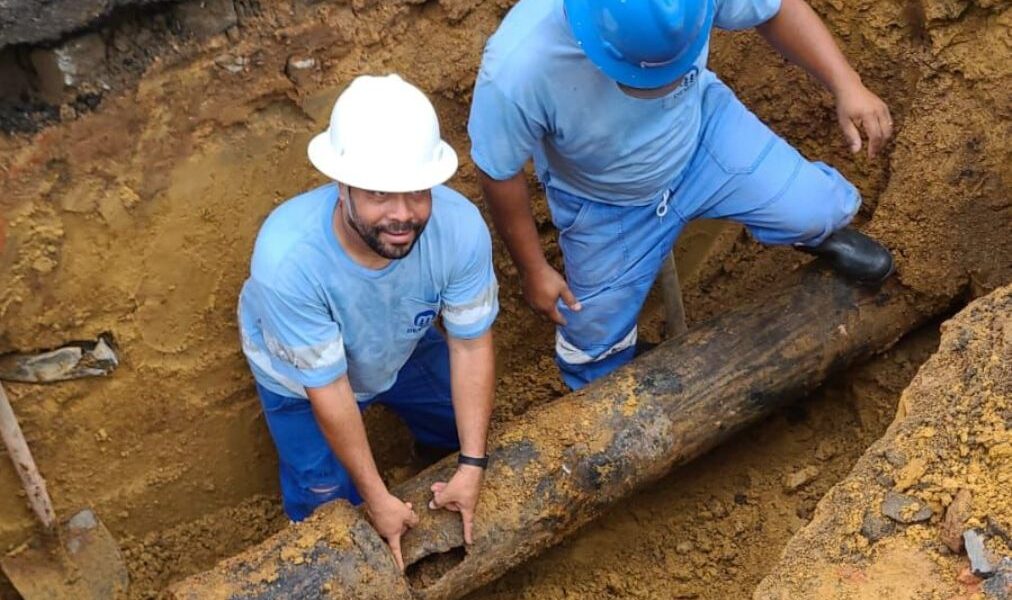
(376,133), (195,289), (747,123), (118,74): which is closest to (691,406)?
(747,123)

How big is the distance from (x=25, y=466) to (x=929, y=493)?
2.68 m

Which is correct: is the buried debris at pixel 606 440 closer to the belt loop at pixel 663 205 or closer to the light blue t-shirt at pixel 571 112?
the belt loop at pixel 663 205

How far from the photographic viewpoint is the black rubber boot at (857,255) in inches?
146

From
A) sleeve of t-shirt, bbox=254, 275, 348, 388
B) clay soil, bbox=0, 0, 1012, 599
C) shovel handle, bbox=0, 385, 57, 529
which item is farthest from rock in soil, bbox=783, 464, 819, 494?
shovel handle, bbox=0, 385, 57, 529

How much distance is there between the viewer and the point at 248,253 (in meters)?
3.75

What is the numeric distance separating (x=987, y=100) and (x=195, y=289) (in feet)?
8.77

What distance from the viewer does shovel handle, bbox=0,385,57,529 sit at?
3.48 metres

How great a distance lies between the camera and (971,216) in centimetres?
377

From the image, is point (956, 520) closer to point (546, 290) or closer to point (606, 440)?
point (606, 440)

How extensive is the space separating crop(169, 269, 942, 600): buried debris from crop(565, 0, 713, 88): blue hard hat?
3.23ft

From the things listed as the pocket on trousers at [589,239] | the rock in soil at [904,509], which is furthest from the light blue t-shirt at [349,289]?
the rock in soil at [904,509]

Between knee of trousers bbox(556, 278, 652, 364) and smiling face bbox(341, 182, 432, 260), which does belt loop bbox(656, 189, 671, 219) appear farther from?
smiling face bbox(341, 182, 432, 260)

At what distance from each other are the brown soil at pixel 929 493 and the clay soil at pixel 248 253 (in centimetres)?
107

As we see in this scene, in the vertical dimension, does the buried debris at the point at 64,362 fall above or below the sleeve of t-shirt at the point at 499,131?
below
